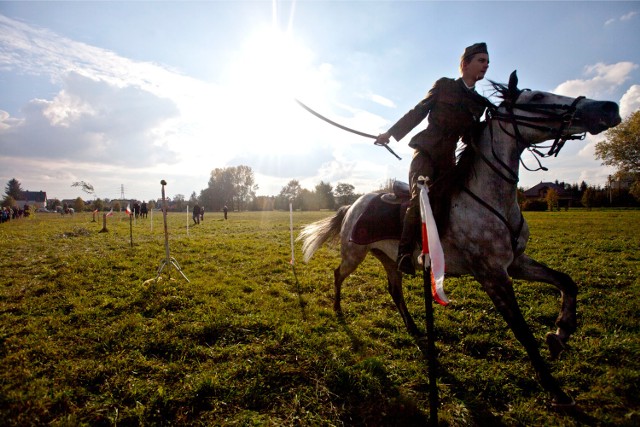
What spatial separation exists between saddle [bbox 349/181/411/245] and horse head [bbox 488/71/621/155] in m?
1.65

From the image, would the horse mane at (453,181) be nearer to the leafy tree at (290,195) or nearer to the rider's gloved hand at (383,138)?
the rider's gloved hand at (383,138)

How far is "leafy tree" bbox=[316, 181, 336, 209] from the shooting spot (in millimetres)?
91188

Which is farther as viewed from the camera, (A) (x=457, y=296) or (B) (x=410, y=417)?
(A) (x=457, y=296)

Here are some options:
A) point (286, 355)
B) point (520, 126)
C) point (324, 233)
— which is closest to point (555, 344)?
point (520, 126)

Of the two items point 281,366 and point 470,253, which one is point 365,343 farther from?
point 470,253

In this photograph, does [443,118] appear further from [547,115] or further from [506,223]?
[506,223]

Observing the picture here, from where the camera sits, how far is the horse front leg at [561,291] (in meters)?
3.66

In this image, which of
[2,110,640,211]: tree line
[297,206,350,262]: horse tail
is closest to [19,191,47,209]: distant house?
[2,110,640,211]: tree line

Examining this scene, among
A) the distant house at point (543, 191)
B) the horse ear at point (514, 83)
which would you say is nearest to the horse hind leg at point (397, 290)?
the horse ear at point (514, 83)

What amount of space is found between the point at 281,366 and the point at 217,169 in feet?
339

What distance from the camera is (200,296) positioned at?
282 inches

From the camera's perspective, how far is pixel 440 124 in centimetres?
414

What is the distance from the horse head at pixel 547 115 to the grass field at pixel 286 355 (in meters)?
2.73

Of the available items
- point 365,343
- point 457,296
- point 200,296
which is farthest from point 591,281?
point 200,296
